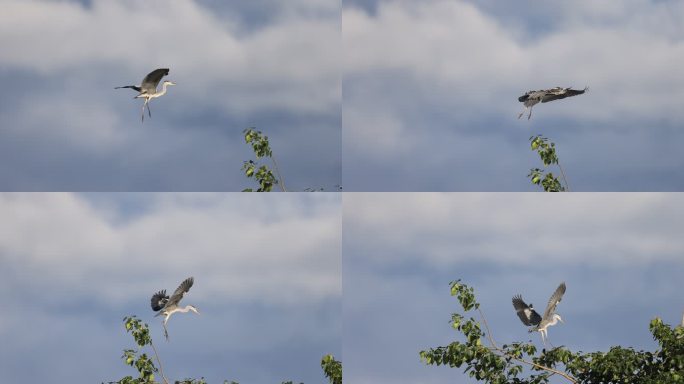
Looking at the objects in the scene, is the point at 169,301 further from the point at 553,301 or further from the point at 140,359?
the point at 553,301

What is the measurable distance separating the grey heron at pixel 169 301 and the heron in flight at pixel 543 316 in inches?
105

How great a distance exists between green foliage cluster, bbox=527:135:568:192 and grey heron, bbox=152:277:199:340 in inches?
128

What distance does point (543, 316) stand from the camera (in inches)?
455

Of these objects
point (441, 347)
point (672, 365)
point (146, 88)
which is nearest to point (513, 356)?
point (441, 347)

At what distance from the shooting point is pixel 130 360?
11.2 metres

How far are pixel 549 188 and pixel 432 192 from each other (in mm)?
6731

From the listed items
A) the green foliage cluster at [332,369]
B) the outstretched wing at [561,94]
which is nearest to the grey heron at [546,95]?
the outstretched wing at [561,94]

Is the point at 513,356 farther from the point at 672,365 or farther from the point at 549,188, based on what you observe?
the point at 549,188

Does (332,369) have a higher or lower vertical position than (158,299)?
lower

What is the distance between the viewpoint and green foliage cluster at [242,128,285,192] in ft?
40.2

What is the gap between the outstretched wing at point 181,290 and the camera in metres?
11.5

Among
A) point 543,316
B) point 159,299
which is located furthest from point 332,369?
point 543,316

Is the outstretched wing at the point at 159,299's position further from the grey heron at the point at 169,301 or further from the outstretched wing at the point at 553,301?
the outstretched wing at the point at 553,301

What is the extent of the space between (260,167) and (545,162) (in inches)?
98.5
